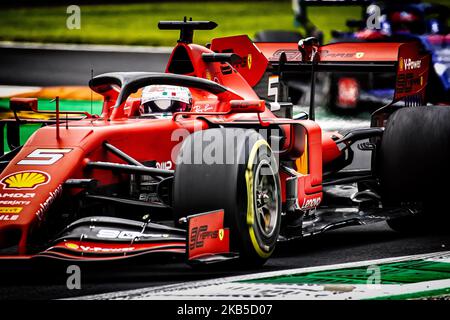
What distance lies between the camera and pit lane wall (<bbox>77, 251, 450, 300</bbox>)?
6.97 metres

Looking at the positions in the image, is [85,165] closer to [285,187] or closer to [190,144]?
[190,144]

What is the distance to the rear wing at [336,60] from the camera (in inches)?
417

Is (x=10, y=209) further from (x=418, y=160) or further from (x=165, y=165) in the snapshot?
(x=418, y=160)

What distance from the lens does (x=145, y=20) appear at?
3159 cm

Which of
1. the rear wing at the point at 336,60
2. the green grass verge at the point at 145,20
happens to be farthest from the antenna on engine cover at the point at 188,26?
the green grass verge at the point at 145,20

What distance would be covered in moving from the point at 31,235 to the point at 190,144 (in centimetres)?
116

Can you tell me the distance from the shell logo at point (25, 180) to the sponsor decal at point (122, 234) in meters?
0.54

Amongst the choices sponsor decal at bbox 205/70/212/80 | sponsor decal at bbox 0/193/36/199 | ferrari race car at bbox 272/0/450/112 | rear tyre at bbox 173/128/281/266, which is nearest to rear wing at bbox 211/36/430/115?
sponsor decal at bbox 205/70/212/80

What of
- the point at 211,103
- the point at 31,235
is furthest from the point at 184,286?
the point at 211,103

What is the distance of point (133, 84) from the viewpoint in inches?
355

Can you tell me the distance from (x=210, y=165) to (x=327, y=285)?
1063 millimetres

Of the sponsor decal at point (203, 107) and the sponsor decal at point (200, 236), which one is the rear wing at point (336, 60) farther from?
the sponsor decal at point (200, 236)

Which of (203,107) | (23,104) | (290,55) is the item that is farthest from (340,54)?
(23,104)

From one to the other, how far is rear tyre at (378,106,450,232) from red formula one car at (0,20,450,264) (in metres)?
0.01
